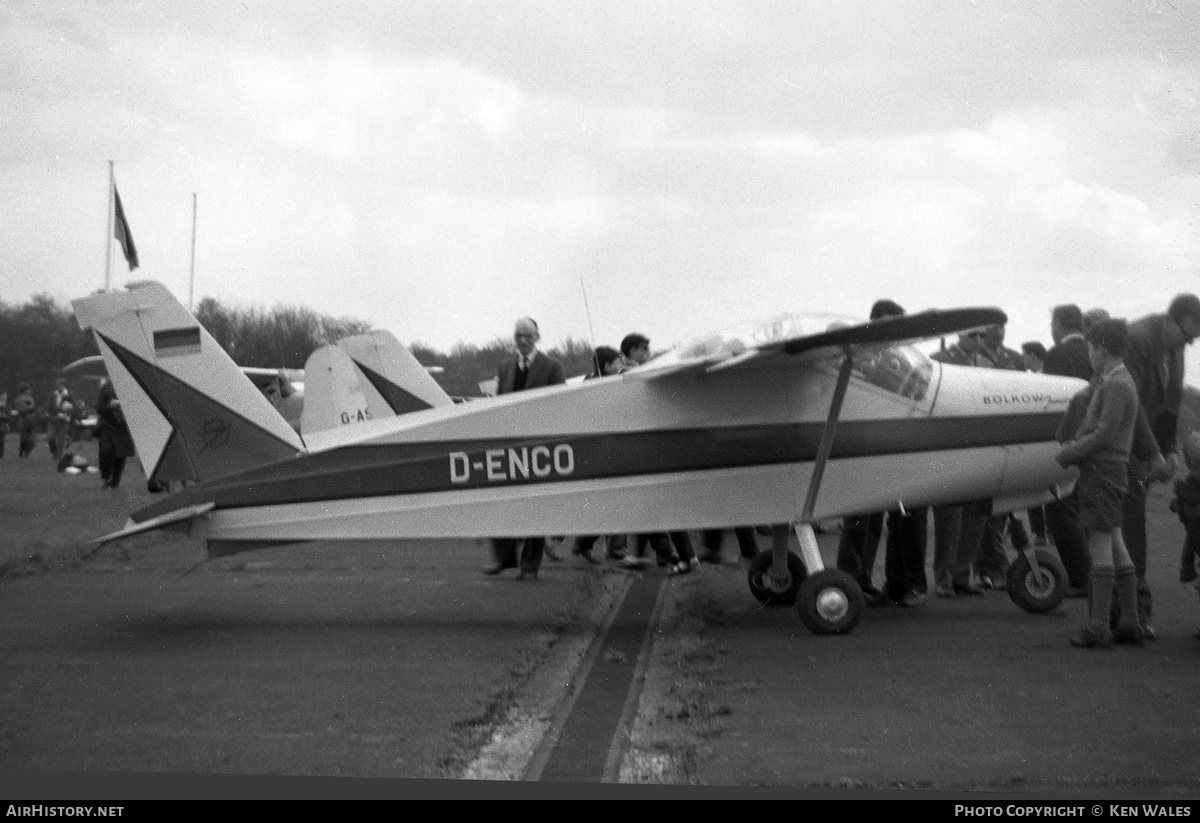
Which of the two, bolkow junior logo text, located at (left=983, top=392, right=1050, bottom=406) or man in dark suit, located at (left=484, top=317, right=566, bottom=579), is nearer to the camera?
bolkow junior logo text, located at (left=983, top=392, right=1050, bottom=406)

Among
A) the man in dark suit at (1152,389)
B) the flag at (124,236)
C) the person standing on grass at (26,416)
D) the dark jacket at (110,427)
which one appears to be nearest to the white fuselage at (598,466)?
the man in dark suit at (1152,389)

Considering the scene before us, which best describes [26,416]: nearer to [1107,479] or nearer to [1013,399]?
[1013,399]

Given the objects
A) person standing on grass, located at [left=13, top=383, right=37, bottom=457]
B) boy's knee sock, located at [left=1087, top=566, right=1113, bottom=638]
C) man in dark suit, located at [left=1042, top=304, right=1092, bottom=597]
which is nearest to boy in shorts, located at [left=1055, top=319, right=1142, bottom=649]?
boy's knee sock, located at [left=1087, top=566, right=1113, bottom=638]

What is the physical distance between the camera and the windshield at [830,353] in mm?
7898

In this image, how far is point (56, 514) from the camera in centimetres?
1538

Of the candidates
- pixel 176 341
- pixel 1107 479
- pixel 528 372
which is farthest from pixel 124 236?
pixel 1107 479

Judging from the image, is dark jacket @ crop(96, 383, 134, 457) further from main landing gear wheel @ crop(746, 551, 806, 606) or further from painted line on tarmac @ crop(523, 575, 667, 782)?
main landing gear wheel @ crop(746, 551, 806, 606)

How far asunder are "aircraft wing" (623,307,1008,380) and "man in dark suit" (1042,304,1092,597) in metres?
2.34

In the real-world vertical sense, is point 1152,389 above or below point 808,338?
below

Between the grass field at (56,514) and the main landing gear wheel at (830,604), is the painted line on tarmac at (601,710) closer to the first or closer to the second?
the main landing gear wheel at (830,604)

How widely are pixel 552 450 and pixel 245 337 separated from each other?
8490 millimetres

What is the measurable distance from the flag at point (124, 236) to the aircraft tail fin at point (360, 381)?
427 centimetres

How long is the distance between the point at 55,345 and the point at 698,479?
1328 cm

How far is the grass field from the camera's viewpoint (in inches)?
449
